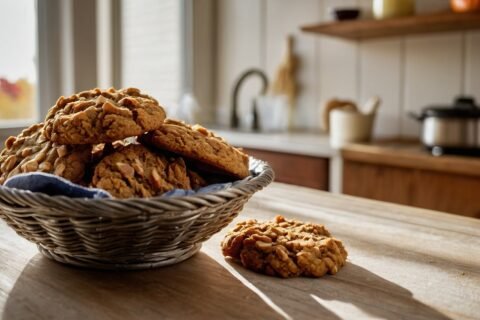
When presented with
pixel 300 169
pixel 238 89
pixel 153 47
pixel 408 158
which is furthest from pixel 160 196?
pixel 153 47

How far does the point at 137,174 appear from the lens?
2.48 ft

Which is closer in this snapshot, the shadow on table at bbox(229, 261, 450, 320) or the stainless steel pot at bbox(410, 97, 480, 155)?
the shadow on table at bbox(229, 261, 450, 320)

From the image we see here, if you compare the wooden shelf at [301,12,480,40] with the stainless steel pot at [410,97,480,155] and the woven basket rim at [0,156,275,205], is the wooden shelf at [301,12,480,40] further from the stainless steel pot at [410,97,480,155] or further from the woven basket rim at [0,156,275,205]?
the woven basket rim at [0,156,275,205]

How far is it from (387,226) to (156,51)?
259 cm

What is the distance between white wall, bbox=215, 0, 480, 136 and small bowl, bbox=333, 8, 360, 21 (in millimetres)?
291

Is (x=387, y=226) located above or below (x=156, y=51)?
below

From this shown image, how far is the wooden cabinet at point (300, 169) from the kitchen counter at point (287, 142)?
0.02m

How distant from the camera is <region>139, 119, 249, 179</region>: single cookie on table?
78 cm

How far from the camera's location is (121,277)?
76 centimetres

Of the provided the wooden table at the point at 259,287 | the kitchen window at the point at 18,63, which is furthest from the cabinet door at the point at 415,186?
the kitchen window at the point at 18,63

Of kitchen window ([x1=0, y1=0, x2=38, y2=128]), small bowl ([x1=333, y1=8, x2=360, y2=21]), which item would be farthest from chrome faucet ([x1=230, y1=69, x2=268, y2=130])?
kitchen window ([x1=0, y1=0, x2=38, y2=128])

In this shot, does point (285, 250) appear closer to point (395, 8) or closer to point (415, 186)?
point (415, 186)

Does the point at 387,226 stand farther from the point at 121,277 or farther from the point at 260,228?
the point at 121,277

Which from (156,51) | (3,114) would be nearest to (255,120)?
(156,51)
